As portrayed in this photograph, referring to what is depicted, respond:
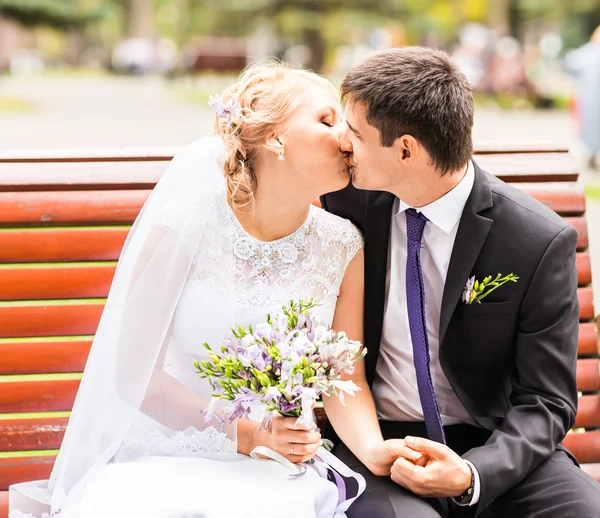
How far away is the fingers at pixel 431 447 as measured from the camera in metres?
2.59

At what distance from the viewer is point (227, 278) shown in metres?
2.90

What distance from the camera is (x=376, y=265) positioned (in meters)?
2.96

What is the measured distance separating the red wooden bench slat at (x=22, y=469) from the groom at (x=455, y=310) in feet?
3.80

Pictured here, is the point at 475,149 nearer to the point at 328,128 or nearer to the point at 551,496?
the point at 328,128

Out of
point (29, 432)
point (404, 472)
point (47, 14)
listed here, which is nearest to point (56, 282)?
point (29, 432)

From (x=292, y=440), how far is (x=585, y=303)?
1479 millimetres

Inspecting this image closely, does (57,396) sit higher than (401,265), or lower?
lower

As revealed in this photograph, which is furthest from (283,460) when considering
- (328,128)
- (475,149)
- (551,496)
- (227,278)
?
(475,149)

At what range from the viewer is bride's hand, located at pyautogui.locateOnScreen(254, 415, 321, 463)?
2.59 m

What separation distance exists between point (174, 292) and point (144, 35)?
45681 millimetres

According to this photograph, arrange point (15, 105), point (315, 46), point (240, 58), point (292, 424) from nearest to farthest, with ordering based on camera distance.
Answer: point (292, 424)
point (15, 105)
point (315, 46)
point (240, 58)

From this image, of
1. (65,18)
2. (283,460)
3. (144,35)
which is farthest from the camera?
(144,35)

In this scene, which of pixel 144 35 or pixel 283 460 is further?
pixel 144 35

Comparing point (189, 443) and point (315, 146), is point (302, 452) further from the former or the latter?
point (315, 146)
